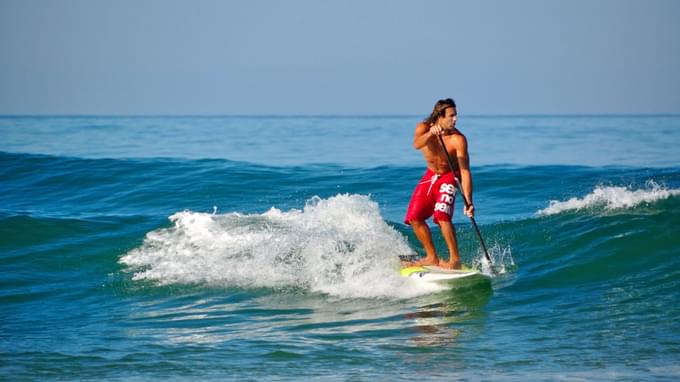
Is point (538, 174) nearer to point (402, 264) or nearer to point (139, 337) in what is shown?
point (402, 264)

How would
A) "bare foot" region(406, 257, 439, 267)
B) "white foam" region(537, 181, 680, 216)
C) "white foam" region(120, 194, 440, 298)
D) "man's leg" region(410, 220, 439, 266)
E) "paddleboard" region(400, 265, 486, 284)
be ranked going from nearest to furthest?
1. "paddleboard" region(400, 265, 486, 284)
2. "man's leg" region(410, 220, 439, 266)
3. "bare foot" region(406, 257, 439, 267)
4. "white foam" region(120, 194, 440, 298)
5. "white foam" region(537, 181, 680, 216)

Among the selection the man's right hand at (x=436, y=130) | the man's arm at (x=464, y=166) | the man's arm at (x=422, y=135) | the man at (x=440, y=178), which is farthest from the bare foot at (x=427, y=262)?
the man's right hand at (x=436, y=130)

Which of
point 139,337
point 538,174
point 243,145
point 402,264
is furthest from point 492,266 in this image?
point 243,145

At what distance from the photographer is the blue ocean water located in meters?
→ 7.02

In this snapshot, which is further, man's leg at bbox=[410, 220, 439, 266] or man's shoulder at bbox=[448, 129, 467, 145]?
man's leg at bbox=[410, 220, 439, 266]

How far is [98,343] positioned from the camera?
7789 mm

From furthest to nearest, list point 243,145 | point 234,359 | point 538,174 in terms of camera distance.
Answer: point 243,145 → point 538,174 → point 234,359

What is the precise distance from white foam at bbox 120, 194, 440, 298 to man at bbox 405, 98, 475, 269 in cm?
62

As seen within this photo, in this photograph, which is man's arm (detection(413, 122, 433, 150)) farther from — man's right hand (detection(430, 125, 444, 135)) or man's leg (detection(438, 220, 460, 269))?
man's leg (detection(438, 220, 460, 269))

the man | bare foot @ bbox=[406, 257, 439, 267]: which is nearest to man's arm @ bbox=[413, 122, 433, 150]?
the man

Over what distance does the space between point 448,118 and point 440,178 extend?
0.77 m

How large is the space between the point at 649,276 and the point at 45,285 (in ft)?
25.0

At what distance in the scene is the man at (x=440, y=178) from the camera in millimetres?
9055

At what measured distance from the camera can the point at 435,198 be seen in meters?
9.45
